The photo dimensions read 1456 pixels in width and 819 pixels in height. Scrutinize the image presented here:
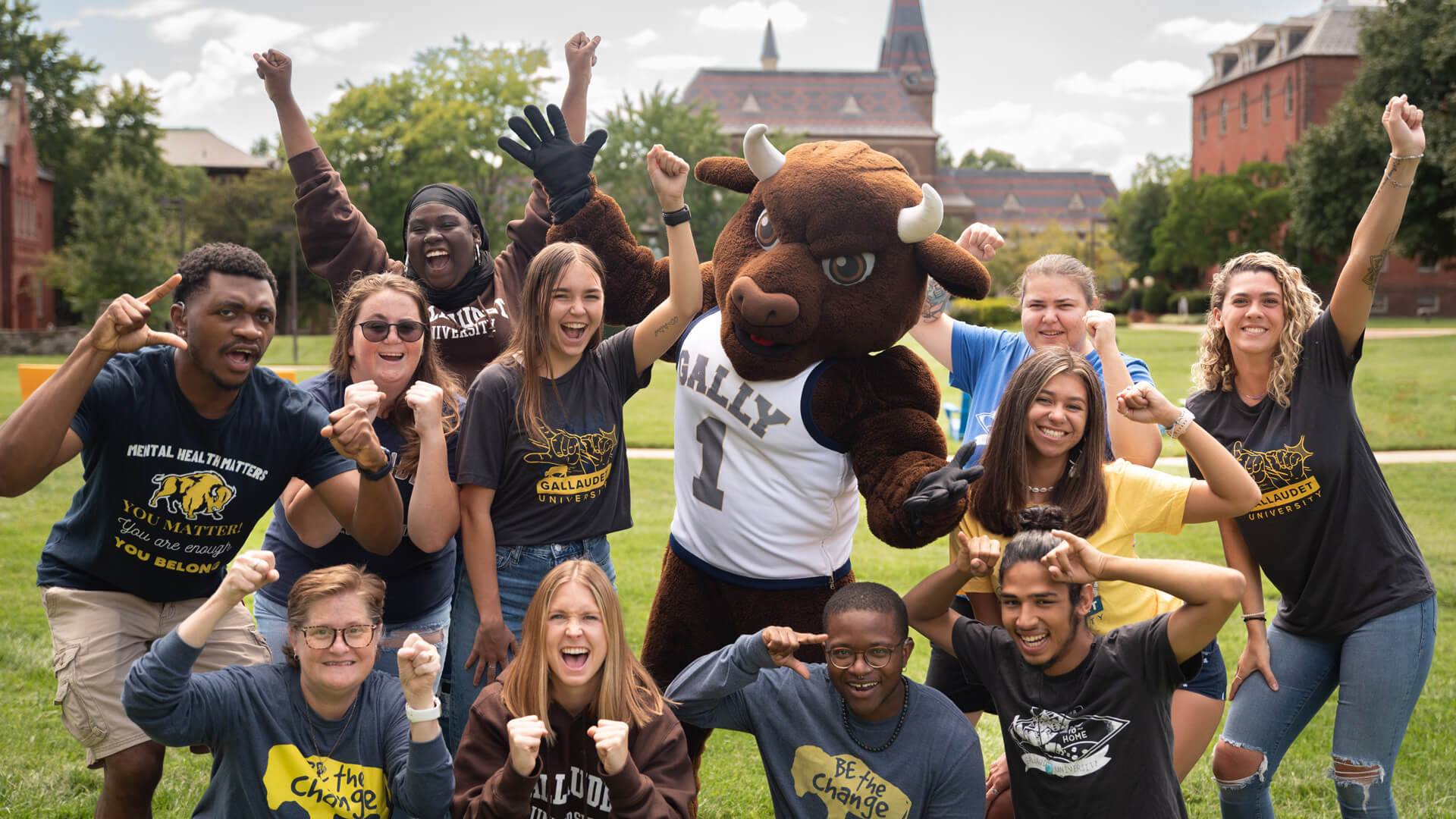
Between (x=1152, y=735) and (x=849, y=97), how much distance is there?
80.1 meters

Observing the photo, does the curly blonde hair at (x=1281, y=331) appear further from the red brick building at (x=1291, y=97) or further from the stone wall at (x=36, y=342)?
the red brick building at (x=1291, y=97)

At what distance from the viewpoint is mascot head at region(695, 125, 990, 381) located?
365cm

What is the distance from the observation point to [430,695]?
2.91 meters

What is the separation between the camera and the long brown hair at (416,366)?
360 centimetres

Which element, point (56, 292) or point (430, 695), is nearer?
point (430, 695)

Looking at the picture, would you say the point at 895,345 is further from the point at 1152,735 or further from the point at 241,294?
the point at 241,294

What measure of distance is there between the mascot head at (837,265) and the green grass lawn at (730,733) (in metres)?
2.08

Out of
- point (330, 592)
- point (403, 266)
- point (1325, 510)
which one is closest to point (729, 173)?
point (403, 266)

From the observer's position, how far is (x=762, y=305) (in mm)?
3508

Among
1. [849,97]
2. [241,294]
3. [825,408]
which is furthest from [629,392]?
[849,97]

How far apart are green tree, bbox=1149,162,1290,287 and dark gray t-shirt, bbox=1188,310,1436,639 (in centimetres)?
5017

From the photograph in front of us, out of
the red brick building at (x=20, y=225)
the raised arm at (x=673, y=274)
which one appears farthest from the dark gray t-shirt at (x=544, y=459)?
the red brick building at (x=20, y=225)

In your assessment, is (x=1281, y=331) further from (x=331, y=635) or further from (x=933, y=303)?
(x=331, y=635)

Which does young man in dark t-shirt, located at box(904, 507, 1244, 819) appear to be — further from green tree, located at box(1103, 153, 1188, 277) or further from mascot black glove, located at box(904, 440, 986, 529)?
green tree, located at box(1103, 153, 1188, 277)
